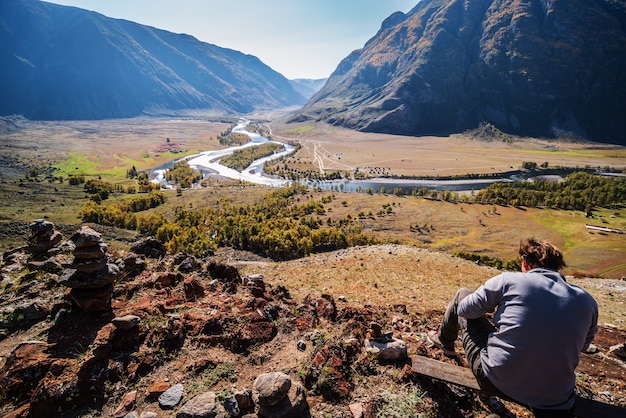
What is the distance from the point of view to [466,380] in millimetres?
6277

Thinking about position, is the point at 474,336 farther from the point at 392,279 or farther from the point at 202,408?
the point at 392,279

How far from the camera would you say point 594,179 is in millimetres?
118750

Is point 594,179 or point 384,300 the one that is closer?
point 384,300

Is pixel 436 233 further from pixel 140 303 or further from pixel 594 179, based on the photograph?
pixel 594 179

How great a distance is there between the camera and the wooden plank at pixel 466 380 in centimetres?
513

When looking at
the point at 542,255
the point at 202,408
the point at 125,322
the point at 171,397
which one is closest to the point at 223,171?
the point at 125,322

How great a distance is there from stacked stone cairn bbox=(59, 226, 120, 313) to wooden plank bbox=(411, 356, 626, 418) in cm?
967

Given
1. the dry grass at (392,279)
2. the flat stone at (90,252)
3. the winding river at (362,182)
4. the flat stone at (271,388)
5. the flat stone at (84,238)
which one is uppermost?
the flat stone at (84,238)

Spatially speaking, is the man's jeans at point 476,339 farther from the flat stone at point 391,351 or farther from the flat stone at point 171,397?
the flat stone at point 171,397

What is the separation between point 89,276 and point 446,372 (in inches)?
424

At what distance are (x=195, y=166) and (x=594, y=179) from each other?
18639cm

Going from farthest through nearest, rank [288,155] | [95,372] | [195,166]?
[288,155], [195,166], [95,372]

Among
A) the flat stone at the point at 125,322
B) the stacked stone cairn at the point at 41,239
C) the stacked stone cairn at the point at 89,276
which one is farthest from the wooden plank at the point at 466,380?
the stacked stone cairn at the point at 41,239

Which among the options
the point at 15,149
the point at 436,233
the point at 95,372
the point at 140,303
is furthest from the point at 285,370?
the point at 15,149
